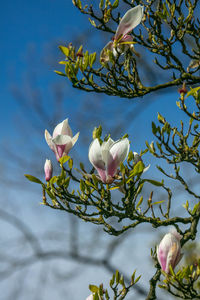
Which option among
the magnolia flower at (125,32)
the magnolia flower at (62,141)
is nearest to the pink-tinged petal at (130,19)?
the magnolia flower at (125,32)

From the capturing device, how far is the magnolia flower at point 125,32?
123cm

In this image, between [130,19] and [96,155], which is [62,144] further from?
[130,19]

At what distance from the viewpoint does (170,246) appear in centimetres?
111

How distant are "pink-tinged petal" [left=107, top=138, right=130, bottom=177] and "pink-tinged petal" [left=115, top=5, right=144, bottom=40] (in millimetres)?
433

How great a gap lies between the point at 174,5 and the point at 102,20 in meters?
0.29

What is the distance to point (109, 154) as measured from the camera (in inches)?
40.9

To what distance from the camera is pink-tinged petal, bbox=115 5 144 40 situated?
123cm

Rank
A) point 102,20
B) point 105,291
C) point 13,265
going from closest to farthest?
point 105,291 → point 102,20 → point 13,265

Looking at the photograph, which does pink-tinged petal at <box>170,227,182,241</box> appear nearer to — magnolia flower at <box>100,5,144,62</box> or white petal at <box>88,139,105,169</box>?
white petal at <box>88,139,105,169</box>

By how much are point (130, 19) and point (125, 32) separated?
0.05 m

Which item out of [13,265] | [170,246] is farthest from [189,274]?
[13,265]

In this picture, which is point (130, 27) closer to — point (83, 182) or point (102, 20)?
point (102, 20)

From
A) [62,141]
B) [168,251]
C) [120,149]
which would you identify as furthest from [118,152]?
[168,251]

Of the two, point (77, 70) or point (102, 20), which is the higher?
point (102, 20)
